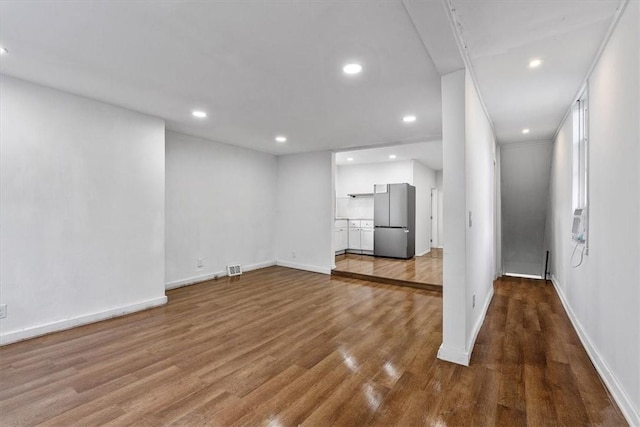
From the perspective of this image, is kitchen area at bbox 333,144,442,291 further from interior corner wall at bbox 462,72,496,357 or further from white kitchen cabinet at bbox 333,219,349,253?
interior corner wall at bbox 462,72,496,357

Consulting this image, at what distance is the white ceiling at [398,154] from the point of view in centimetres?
609

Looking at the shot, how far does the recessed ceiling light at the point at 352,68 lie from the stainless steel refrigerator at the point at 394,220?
16.0ft

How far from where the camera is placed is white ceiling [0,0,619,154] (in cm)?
186

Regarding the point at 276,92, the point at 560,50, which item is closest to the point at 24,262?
the point at 276,92

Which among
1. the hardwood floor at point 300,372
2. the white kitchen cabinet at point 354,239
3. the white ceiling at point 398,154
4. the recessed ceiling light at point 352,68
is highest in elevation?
the white ceiling at point 398,154

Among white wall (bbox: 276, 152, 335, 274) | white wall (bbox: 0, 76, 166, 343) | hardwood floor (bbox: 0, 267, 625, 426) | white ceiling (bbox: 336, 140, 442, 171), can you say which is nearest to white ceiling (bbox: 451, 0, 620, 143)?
white ceiling (bbox: 336, 140, 442, 171)

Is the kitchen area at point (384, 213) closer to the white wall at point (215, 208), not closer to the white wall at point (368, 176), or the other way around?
the white wall at point (368, 176)

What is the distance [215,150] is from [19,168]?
114 inches

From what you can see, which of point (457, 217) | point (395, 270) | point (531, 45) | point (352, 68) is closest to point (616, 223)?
point (457, 217)

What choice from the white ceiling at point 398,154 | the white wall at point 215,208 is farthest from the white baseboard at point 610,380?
the white wall at point 215,208

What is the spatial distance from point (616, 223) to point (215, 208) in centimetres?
530

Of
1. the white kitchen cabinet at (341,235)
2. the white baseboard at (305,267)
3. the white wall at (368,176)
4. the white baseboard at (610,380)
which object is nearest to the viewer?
the white baseboard at (610,380)

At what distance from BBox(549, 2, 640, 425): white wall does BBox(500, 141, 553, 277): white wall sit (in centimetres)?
306

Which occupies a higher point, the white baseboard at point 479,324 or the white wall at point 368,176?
the white wall at point 368,176
